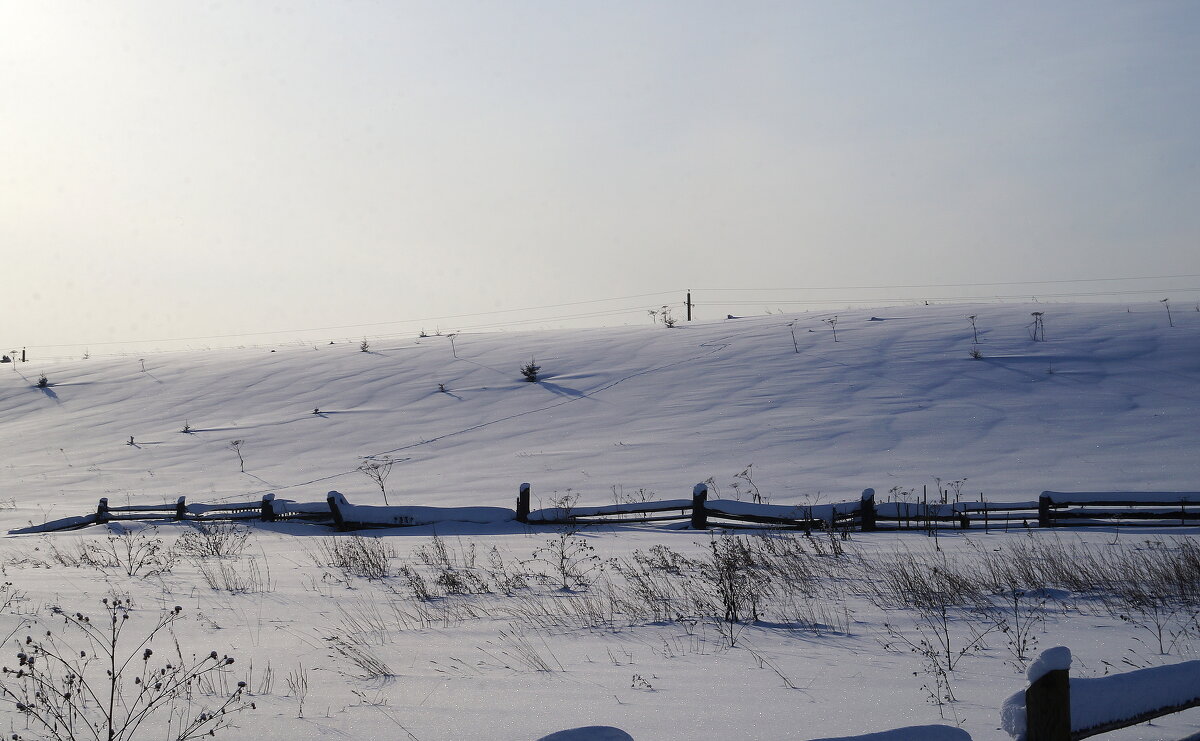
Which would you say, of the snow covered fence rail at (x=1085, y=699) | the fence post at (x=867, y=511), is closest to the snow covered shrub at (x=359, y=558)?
the fence post at (x=867, y=511)

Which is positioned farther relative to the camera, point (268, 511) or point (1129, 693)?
point (268, 511)

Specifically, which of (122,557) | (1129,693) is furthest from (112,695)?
(122,557)

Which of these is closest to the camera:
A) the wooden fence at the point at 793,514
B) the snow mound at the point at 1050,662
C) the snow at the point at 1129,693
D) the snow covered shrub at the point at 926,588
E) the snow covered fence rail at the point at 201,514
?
the snow mound at the point at 1050,662

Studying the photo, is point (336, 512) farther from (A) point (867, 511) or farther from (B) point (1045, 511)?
(B) point (1045, 511)

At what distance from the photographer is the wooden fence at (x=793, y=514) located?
1191 cm

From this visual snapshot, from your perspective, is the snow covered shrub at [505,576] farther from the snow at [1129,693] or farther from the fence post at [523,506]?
the snow at [1129,693]

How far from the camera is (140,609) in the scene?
7578 mm

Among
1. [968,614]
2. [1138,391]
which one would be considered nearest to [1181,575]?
[968,614]

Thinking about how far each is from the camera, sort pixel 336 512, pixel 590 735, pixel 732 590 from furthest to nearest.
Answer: pixel 336 512, pixel 732 590, pixel 590 735

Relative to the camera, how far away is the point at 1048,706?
2568 mm

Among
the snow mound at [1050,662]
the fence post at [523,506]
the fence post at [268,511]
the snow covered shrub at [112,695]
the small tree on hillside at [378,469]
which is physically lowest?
the small tree on hillside at [378,469]

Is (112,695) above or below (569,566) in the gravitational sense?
above

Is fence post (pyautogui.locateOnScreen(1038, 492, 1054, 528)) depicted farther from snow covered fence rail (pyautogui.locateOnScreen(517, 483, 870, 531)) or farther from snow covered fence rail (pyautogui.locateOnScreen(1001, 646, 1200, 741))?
snow covered fence rail (pyautogui.locateOnScreen(1001, 646, 1200, 741))

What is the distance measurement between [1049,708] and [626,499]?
1384 centimetres
